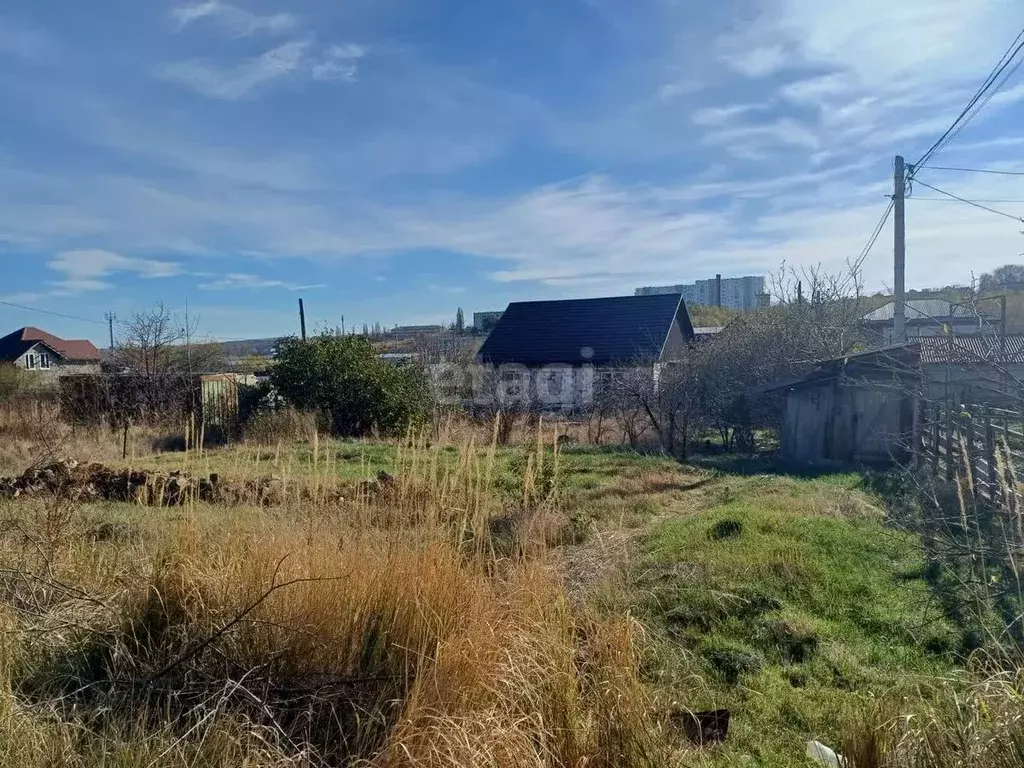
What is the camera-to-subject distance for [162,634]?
3541mm

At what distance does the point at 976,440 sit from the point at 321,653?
851 cm

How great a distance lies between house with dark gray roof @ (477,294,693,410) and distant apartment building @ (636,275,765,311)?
94.6 feet

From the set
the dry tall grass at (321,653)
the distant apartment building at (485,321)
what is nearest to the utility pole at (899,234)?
the dry tall grass at (321,653)

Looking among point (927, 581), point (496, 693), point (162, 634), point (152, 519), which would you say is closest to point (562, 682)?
point (496, 693)

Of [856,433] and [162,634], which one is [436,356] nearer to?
[856,433]

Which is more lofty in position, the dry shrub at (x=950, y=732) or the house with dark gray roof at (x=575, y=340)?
the house with dark gray roof at (x=575, y=340)

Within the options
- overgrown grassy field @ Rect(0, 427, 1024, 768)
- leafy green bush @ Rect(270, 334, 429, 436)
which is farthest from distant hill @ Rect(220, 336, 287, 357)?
overgrown grassy field @ Rect(0, 427, 1024, 768)

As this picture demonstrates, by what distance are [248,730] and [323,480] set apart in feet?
6.58

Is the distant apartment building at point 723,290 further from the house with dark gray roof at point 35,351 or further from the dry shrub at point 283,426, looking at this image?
the dry shrub at point 283,426

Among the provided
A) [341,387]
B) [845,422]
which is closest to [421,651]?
[845,422]

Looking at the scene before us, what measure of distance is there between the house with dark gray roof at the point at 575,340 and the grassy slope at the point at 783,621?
17542 millimetres

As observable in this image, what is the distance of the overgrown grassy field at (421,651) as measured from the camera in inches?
112

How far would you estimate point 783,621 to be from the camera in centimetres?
502

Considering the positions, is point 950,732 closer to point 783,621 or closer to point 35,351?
point 783,621
